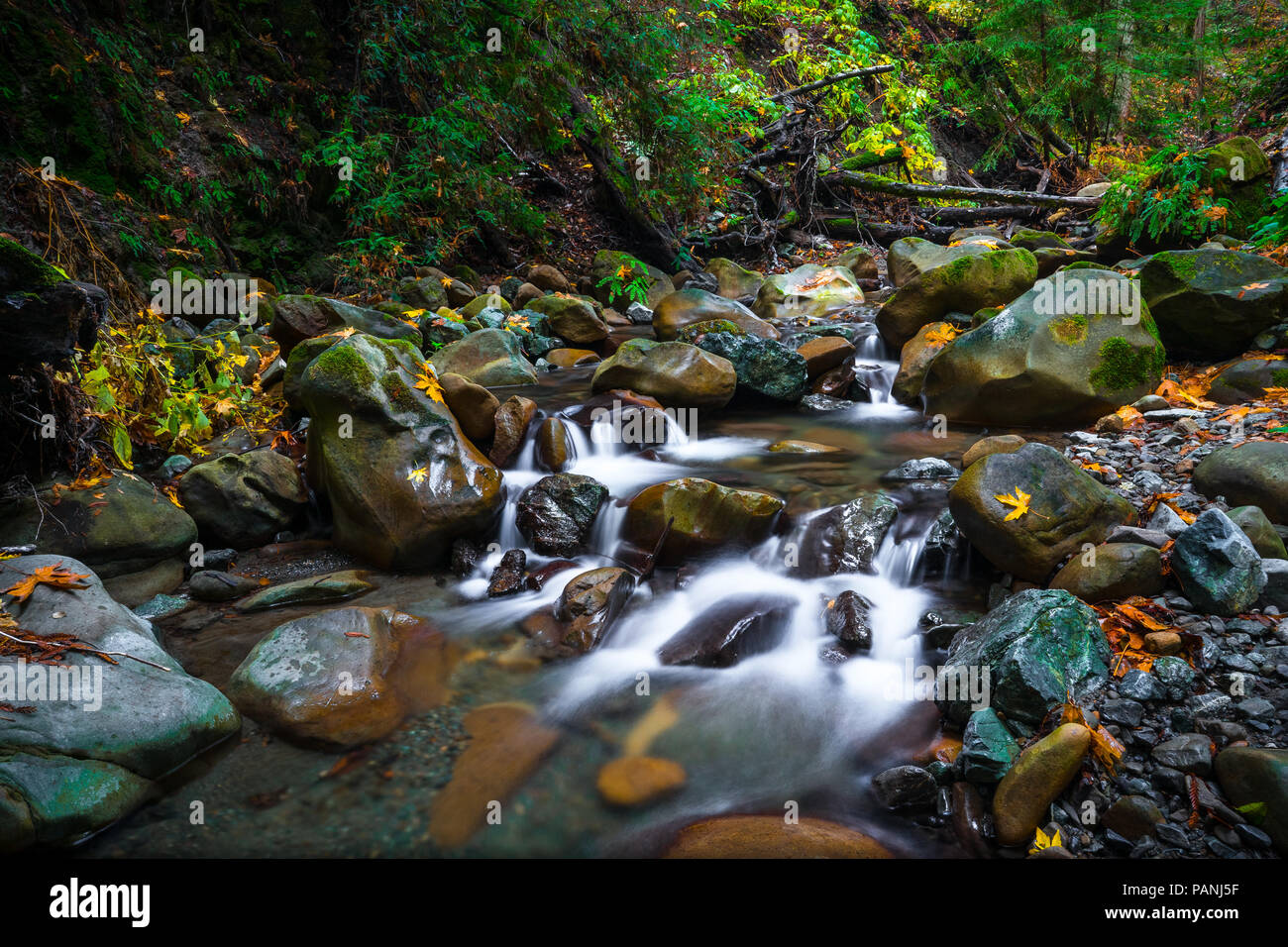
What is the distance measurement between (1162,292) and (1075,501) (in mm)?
4046

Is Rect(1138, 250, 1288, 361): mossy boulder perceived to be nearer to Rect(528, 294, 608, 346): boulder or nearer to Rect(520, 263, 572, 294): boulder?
Rect(528, 294, 608, 346): boulder

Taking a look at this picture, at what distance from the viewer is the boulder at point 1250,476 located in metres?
3.60

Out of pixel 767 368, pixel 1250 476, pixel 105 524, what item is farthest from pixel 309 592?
pixel 1250 476

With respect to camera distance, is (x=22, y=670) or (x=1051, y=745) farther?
(x=22, y=670)

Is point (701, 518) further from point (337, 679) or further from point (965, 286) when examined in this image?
point (965, 286)

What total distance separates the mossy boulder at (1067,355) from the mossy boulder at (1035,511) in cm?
231

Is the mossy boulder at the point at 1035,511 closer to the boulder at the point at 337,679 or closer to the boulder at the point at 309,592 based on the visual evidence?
the boulder at the point at 337,679

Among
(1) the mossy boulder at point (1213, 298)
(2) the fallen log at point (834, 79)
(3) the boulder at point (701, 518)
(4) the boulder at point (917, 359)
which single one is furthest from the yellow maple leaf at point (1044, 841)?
(2) the fallen log at point (834, 79)

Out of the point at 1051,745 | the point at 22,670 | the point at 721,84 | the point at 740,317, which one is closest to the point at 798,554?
the point at 1051,745

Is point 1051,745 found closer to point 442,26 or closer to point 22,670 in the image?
point 22,670

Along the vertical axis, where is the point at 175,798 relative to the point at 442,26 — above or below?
below

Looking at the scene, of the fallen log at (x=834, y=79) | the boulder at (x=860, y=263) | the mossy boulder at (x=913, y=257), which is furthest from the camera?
the fallen log at (x=834, y=79)

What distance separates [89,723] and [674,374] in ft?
17.5
